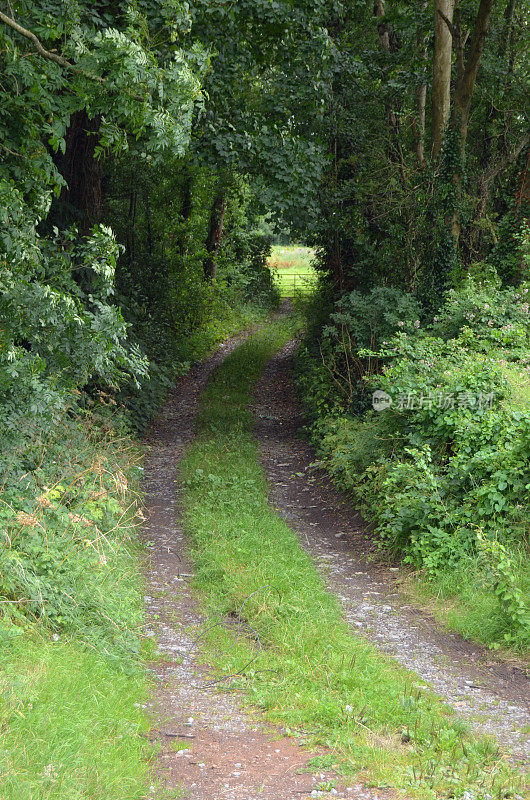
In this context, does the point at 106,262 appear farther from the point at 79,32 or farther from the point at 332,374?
the point at 332,374

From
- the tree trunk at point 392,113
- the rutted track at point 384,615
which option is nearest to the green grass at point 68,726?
the rutted track at point 384,615

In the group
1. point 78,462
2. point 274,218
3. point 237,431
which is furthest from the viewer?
point 237,431

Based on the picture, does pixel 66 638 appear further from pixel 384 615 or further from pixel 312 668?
pixel 384 615

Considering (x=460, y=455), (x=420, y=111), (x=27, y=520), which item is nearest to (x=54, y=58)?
(x=27, y=520)

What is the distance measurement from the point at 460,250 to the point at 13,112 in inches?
332

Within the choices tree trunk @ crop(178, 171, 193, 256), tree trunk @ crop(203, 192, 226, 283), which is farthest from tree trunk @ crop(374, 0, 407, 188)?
tree trunk @ crop(203, 192, 226, 283)

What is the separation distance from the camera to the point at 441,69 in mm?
12305

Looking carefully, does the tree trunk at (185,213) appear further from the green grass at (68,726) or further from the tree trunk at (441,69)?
the green grass at (68,726)

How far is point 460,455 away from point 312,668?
118 inches

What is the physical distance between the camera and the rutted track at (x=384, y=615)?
5.00 meters

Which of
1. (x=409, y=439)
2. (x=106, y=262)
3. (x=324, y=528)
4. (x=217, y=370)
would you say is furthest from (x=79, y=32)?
(x=217, y=370)

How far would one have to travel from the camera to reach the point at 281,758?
4277 millimetres

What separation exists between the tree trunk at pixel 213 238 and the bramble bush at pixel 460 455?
16182 millimetres

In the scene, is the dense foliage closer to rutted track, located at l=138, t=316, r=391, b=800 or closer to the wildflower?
the wildflower
